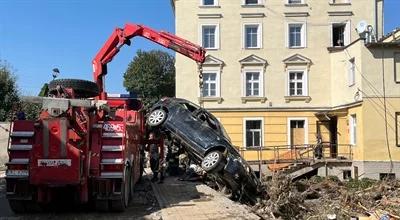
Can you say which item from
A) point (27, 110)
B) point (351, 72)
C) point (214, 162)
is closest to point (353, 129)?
point (351, 72)

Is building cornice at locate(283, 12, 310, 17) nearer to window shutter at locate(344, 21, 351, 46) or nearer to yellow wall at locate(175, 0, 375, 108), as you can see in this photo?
yellow wall at locate(175, 0, 375, 108)

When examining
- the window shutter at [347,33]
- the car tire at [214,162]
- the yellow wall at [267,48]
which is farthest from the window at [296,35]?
the car tire at [214,162]

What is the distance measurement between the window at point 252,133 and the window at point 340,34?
7.51 metres

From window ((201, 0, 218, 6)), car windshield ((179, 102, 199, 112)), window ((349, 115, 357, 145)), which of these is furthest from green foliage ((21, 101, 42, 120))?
window ((349, 115, 357, 145))

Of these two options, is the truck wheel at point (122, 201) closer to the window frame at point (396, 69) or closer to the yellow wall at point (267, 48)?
the window frame at point (396, 69)

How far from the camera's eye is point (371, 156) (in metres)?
30.3

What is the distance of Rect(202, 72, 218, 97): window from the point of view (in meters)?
35.5

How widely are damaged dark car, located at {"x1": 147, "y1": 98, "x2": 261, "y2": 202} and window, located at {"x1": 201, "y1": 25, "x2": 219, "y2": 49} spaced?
2062 centimetres

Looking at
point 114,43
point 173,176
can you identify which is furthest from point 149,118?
point 173,176

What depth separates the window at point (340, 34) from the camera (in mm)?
35634

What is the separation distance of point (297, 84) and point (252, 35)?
449cm

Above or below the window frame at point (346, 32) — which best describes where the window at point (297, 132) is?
below

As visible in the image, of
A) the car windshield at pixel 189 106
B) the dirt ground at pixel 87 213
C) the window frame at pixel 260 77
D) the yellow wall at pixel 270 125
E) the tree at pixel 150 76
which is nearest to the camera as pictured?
the dirt ground at pixel 87 213

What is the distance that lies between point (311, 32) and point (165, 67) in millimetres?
38000
